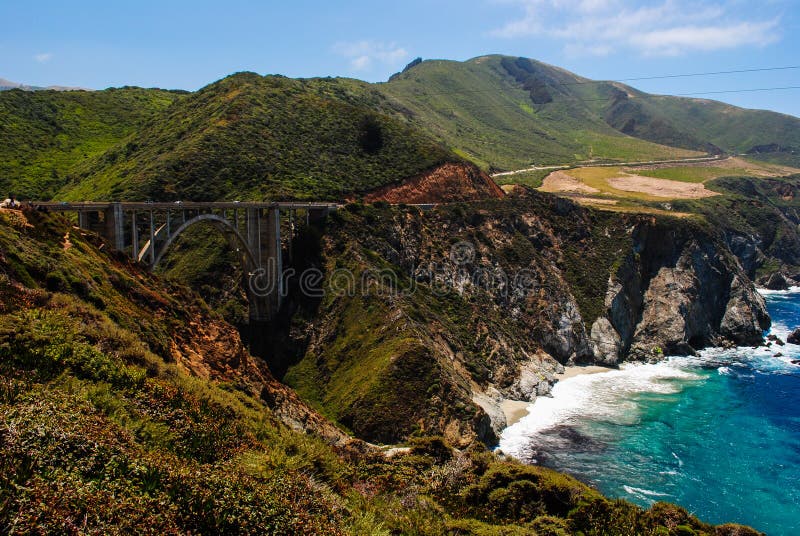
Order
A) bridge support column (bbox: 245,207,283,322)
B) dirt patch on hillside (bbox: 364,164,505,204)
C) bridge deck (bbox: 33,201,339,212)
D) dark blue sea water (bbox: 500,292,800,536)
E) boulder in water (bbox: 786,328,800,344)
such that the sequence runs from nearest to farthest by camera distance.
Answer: bridge deck (bbox: 33,201,339,212) → dark blue sea water (bbox: 500,292,800,536) → bridge support column (bbox: 245,207,283,322) → dirt patch on hillside (bbox: 364,164,505,204) → boulder in water (bbox: 786,328,800,344)

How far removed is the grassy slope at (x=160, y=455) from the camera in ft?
40.4

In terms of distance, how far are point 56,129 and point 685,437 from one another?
103243mm

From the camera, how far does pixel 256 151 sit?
7412 cm

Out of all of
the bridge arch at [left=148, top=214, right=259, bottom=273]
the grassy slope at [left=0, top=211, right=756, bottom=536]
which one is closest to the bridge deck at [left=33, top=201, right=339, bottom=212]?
the bridge arch at [left=148, top=214, right=259, bottom=273]

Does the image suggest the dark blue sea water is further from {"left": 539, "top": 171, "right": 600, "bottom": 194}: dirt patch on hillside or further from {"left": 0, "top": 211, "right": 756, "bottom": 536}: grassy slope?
{"left": 539, "top": 171, "right": 600, "bottom": 194}: dirt patch on hillside

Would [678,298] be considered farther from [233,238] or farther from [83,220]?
[83,220]

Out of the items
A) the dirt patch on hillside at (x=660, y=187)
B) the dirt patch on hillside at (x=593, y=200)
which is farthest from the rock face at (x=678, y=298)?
the dirt patch on hillside at (x=660, y=187)

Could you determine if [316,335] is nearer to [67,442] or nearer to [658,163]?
[67,442]

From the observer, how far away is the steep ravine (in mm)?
46094

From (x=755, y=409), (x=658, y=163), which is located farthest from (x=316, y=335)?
(x=658, y=163)

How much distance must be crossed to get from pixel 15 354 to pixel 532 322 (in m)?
61.0

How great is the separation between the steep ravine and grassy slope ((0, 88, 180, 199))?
4846 cm

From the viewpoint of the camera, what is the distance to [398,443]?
138 ft

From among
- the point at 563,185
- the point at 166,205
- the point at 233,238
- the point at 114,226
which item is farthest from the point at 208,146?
the point at 563,185
